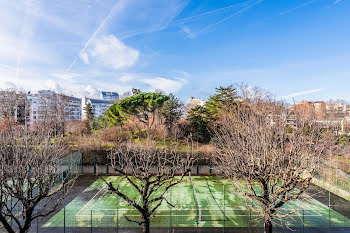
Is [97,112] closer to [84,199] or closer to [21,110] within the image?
[21,110]

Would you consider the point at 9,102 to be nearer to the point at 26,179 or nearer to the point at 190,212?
the point at 26,179

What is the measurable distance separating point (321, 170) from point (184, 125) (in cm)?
1491

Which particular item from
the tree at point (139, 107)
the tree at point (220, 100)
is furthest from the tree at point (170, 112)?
the tree at point (220, 100)

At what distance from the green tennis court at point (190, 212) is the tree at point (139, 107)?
12.3 m

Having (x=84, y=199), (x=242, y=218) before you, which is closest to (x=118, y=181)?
(x=84, y=199)

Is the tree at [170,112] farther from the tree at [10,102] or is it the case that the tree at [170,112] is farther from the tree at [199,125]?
the tree at [10,102]

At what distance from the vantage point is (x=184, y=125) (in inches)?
1010

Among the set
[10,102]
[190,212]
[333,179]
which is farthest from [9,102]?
[333,179]

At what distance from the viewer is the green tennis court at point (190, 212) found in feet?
28.9

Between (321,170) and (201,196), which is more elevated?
(321,170)

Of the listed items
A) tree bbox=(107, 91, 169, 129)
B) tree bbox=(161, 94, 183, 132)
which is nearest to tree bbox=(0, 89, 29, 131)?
tree bbox=(107, 91, 169, 129)

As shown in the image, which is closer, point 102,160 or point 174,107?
point 102,160

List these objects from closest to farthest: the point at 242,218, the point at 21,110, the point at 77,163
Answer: the point at 242,218 < the point at 77,163 < the point at 21,110

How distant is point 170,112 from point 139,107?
394 cm
